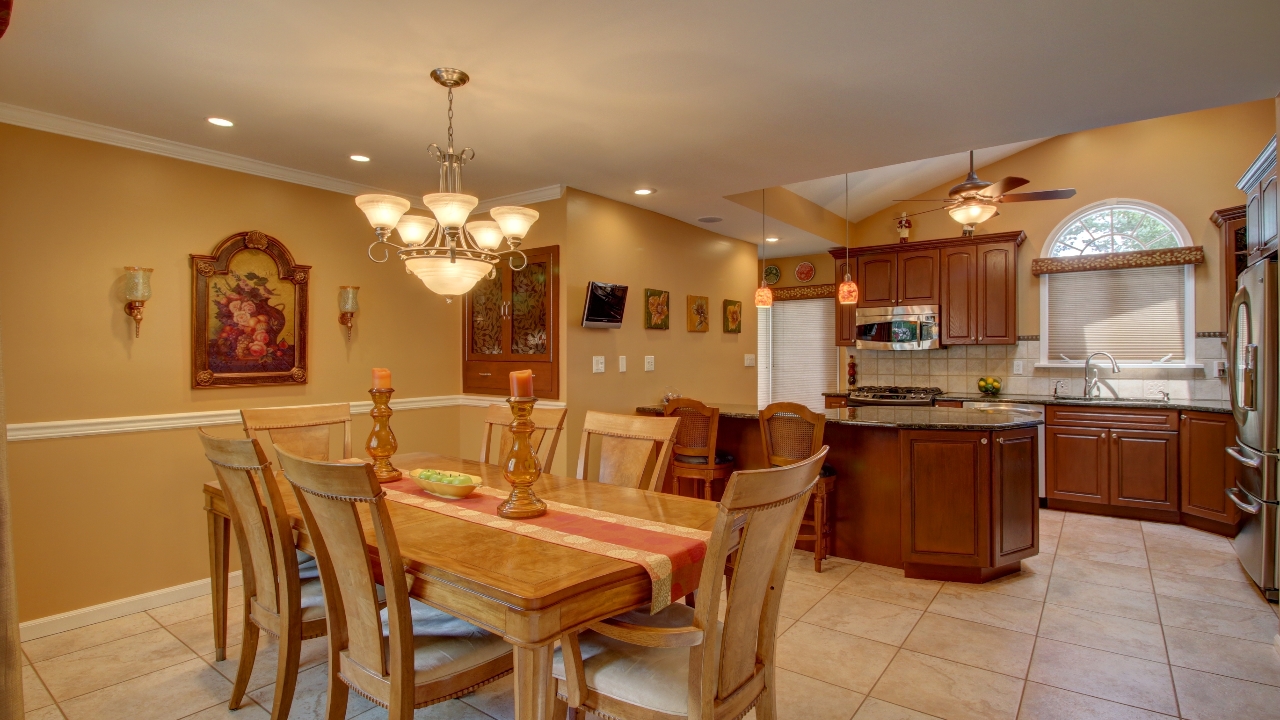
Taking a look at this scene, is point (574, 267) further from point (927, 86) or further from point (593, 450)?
point (927, 86)

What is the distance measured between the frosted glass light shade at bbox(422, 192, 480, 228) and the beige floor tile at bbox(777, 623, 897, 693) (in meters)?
2.13

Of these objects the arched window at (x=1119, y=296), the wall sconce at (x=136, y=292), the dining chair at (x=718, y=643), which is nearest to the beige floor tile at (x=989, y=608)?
the dining chair at (x=718, y=643)

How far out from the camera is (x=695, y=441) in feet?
13.0

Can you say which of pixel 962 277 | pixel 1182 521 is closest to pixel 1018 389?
pixel 962 277

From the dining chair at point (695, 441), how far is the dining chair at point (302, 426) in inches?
70.0

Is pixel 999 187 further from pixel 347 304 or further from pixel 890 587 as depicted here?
pixel 347 304

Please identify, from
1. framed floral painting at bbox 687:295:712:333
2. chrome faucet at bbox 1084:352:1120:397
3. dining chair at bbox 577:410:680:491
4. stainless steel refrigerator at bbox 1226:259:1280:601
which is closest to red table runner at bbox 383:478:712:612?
dining chair at bbox 577:410:680:491

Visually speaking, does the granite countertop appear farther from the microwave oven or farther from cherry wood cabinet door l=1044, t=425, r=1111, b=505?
the microwave oven

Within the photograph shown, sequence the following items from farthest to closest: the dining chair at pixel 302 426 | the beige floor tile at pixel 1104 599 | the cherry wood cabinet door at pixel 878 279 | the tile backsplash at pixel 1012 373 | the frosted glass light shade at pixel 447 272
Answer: the cherry wood cabinet door at pixel 878 279
the tile backsplash at pixel 1012 373
the beige floor tile at pixel 1104 599
the dining chair at pixel 302 426
the frosted glass light shade at pixel 447 272

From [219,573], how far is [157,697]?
0.45m

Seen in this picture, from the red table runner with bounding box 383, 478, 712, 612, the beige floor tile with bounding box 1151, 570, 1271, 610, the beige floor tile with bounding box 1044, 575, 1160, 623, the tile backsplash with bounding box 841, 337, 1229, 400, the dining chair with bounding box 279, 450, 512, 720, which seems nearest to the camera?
the dining chair with bounding box 279, 450, 512, 720

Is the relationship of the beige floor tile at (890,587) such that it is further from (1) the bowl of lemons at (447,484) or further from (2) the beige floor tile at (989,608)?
(1) the bowl of lemons at (447,484)

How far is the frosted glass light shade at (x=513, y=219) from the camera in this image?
8.29 feet

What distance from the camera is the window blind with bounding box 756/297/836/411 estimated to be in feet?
23.2
